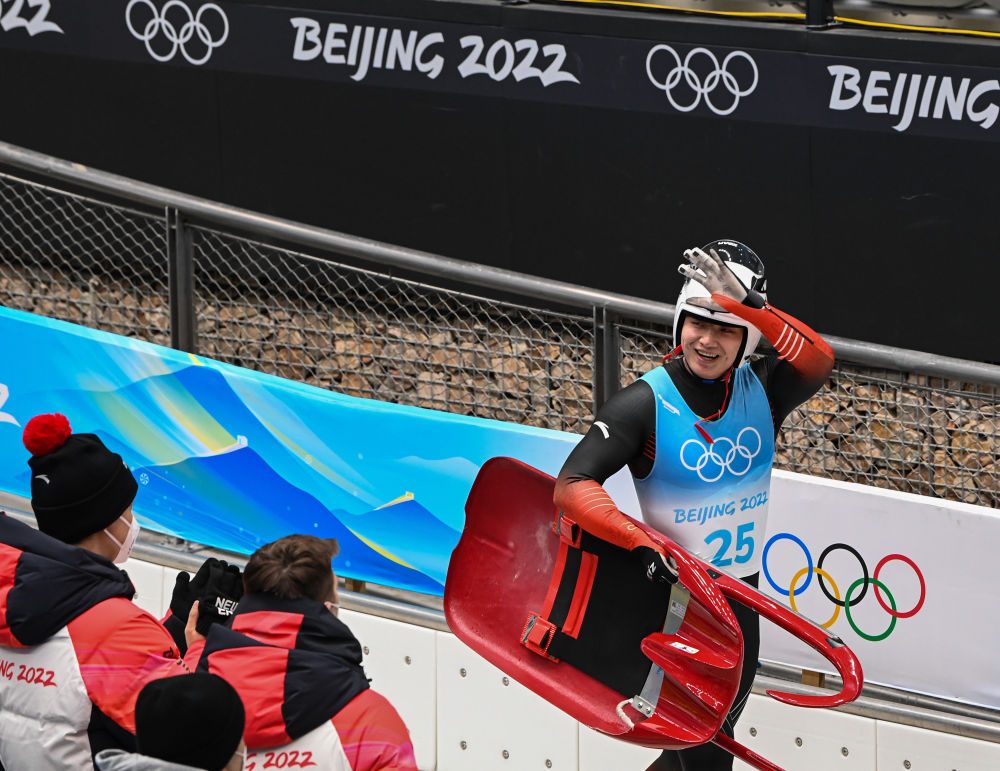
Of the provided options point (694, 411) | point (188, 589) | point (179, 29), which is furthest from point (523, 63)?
point (188, 589)

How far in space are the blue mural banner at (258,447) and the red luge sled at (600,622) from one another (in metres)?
0.46

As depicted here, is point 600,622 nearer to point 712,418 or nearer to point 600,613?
point 600,613

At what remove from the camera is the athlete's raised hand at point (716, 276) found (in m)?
4.07

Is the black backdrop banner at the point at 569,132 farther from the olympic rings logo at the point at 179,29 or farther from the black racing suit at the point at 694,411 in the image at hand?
the black racing suit at the point at 694,411

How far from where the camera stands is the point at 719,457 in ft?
14.2

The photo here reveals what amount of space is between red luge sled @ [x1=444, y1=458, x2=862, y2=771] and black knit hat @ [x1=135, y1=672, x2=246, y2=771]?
1659 millimetres

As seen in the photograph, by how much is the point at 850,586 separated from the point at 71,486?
2.52m

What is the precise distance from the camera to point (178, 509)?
6172 mm

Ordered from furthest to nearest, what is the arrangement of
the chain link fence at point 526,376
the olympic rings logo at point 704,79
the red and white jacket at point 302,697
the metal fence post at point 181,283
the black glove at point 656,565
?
the olympic rings logo at point 704,79
the metal fence post at point 181,283
the chain link fence at point 526,376
the black glove at point 656,565
the red and white jacket at point 302,697

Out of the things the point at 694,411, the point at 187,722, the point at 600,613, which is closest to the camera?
the point at 187,722

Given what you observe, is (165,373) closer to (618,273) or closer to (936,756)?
(618,273)

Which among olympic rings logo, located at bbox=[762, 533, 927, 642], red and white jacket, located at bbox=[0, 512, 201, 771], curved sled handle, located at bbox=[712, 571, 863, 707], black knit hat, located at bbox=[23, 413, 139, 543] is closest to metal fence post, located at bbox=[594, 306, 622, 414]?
olympic rings logo, located at bbox=[762, 533, 927, 642]

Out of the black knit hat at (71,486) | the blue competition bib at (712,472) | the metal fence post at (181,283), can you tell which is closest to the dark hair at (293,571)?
the black knit hat at (71,486)

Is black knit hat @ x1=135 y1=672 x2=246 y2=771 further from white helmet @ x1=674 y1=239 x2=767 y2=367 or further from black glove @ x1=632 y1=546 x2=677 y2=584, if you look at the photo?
white helmet @ x1=674 y1=239 x2=767 y2=367
